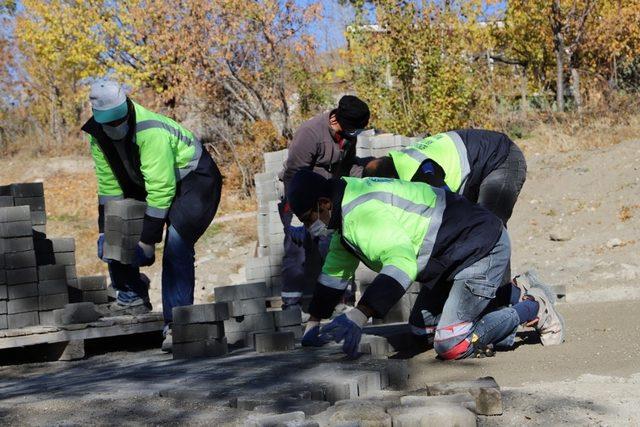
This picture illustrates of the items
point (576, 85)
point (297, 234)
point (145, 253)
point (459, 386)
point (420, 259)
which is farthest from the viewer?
point (576, 85)

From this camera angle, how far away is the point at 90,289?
8.09m

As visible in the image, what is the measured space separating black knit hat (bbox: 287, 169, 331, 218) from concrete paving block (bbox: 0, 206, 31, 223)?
125 inches

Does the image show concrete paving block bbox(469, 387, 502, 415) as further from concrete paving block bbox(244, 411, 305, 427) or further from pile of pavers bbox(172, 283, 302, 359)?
pile of pavers bbox(172, 283, 302, 359)

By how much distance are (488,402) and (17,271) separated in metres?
4.37

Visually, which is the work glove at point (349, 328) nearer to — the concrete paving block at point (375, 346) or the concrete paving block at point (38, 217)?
the concrete paving block at point (375, 346)

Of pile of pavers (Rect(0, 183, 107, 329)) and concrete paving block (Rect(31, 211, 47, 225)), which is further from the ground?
concrete paving block (Rect(31, 211, 47, 225))

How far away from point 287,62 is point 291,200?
18.5 meters

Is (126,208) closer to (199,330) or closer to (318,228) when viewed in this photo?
(199,330)

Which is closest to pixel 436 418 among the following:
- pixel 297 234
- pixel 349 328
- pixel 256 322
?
pixel 349 328

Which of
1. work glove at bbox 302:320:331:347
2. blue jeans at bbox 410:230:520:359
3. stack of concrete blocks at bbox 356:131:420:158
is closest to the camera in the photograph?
blue jeans at bbox 410:230:520:359

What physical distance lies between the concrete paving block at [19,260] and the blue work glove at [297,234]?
2.27 m

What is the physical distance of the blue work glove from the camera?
854 cm

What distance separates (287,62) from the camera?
75.9ft

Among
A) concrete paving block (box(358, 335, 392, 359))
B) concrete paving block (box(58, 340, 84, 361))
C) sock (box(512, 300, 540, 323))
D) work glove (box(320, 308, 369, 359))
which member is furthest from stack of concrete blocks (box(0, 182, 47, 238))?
sock (box(512, 300, 540, 323))
